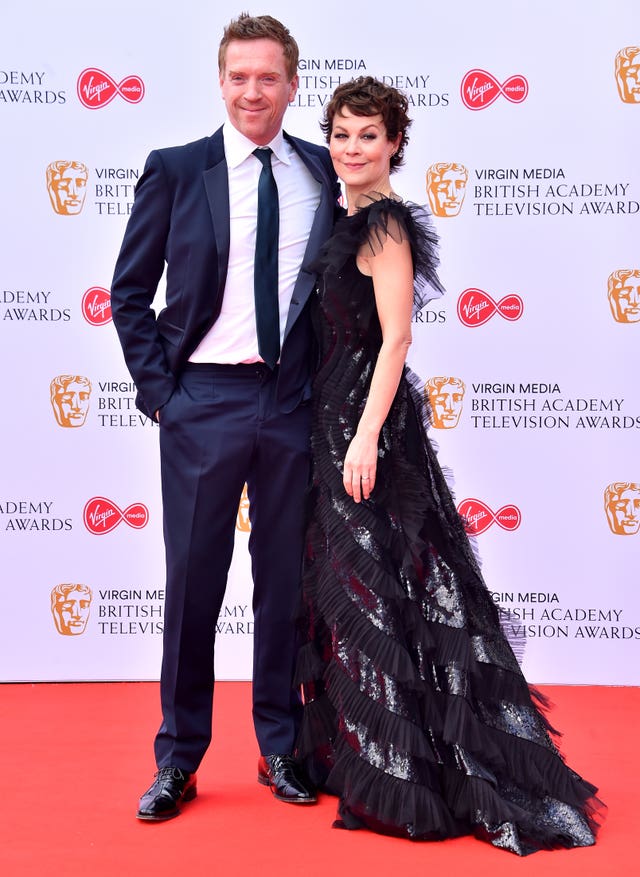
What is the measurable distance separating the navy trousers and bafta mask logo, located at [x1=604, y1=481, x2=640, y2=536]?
1.52 m

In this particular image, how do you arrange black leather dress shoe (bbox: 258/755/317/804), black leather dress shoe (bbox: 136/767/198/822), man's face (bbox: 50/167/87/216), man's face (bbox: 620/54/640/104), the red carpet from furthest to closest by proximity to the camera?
1. man's face (bbox: 50/167/87/216)
2. man's face (bbox: 620/54/640/104)
3. black leather dress shoe (bbox: 258/755/317/804)
4. black leather dress shoe (bbox: 136/767/198/822)
5. the red carpet

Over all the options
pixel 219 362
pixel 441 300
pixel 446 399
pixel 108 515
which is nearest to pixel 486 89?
pixel 441 300

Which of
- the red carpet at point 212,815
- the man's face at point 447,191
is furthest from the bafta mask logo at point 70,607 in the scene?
the man's face at point 447,191

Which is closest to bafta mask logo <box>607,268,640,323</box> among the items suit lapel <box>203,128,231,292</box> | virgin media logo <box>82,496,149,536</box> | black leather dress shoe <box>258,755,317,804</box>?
suit lapel <box>203,128,231,292</box>

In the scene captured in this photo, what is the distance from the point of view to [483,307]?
3.75 meters

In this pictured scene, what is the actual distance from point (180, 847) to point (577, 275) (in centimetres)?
234

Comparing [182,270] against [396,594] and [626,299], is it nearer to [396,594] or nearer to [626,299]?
[396,594]

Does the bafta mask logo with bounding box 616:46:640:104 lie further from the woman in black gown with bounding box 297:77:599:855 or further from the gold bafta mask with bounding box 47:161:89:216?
the gold bafta mask with bounding box 47:161:89:216

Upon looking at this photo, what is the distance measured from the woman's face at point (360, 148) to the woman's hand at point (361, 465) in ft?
1.96

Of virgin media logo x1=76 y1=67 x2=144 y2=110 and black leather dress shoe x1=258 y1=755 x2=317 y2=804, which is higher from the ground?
virgin media logo x1=76 y1=67 x2=144 y2=110

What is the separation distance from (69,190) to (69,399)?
2.40 feet

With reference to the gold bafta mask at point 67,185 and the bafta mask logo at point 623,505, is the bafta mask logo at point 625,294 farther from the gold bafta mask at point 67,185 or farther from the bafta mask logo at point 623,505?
the gold bafta mask at point 67,185

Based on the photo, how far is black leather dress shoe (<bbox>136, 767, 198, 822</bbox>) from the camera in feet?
8.17

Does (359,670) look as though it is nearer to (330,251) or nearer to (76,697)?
(330,251)
